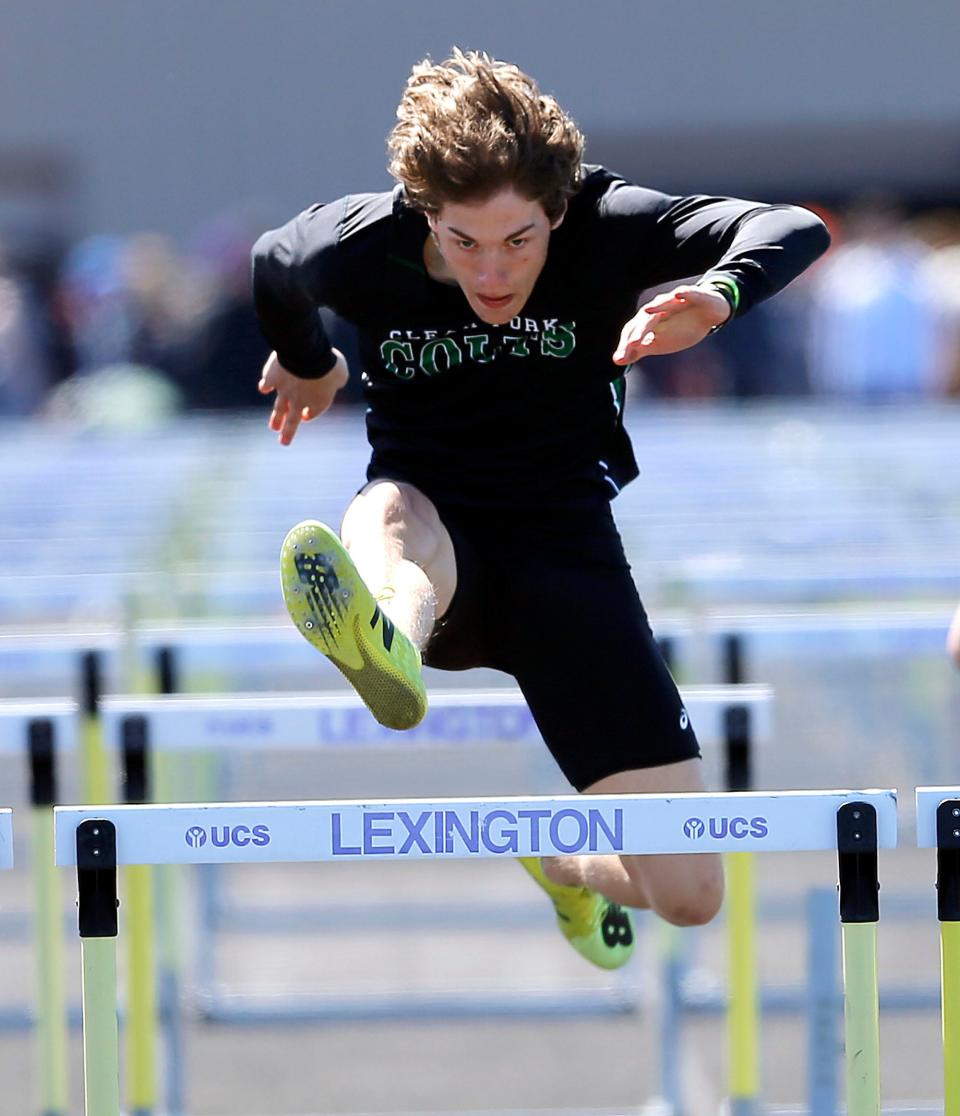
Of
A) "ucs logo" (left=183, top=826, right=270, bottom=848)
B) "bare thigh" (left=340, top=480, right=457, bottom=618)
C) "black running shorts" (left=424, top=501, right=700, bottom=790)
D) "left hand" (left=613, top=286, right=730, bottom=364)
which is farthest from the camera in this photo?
"black running shorts" (left=424, top=501, right=700, bottom=790)

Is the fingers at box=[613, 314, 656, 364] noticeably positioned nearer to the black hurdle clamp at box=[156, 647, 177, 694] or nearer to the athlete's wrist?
the athlete's wrist

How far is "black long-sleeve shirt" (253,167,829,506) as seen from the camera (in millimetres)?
3668

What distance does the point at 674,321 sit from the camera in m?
3.27

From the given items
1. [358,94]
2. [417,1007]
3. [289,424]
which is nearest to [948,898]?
[289,424]

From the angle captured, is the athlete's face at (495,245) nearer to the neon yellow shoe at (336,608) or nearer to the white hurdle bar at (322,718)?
the neon yellow shoe at (336,608)

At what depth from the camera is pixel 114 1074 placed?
3068mm

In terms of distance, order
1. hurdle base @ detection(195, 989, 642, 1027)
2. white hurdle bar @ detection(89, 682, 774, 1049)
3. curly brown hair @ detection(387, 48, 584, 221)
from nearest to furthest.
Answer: curly brown hair @ detection(387, 48, 584, 221) → white hurdle bar @ detection(89, 682, 774, 1049) → hurdle base @ detection(195, 989, 642, 1027)

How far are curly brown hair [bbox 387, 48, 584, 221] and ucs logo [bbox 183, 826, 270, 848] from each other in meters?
1.16

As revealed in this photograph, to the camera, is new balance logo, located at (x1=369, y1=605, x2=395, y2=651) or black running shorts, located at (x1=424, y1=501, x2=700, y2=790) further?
black running shorts, located at (x1=424, y1=501, x2=700, y2=790)

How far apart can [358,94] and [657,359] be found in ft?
21.1

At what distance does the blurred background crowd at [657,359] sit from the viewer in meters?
14.1

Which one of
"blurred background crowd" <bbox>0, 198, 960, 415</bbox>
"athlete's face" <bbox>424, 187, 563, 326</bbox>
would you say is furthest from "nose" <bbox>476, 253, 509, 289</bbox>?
"blurred background crowd" <bbox>0, 198, 960, 415</bbox>

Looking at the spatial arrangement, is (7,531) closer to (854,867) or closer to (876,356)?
(854,867)

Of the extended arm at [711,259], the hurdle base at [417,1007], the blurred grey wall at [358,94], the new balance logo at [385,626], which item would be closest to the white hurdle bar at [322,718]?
the new balance logo at [385,626]
